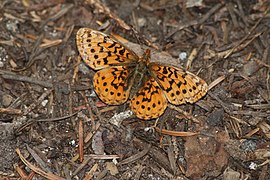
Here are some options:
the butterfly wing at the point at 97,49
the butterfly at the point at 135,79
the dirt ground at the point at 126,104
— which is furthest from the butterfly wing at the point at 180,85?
the butterfly wing at the point at 97,49

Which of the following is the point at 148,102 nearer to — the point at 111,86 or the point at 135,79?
the point at 135,79

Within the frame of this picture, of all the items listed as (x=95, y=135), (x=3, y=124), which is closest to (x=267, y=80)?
(x=95, y=135)

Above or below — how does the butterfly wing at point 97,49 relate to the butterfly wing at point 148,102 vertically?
above

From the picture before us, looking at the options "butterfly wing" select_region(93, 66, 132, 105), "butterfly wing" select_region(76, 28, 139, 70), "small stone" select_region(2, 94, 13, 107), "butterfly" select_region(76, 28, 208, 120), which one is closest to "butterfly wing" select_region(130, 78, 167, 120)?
"butterfly" select_region(76, 28, 208, 120)

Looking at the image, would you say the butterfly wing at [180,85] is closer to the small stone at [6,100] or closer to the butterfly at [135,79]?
the butterfly at [135,79]

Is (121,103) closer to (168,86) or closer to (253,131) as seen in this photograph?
Answer: (168,86)

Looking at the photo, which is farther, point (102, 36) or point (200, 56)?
point (200, 56)

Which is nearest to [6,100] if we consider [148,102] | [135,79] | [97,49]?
[97,49]

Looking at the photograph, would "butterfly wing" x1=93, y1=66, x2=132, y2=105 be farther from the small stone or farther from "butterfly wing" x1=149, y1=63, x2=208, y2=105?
the small stone
